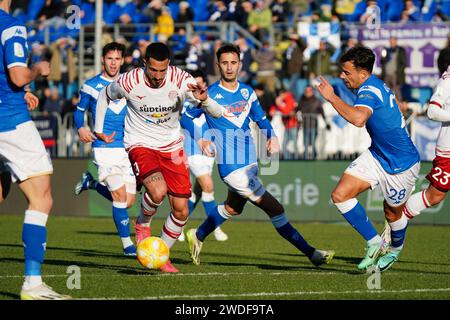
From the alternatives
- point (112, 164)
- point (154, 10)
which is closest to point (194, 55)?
point (154, 10)

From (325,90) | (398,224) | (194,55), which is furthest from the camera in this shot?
(194,55)

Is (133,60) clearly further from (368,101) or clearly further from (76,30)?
(368,101)

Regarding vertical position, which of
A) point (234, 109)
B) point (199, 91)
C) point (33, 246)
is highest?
point (199, 91)

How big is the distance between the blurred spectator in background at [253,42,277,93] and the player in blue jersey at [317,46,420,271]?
14416mm

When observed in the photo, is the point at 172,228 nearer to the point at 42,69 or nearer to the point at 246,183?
the point at 246,183

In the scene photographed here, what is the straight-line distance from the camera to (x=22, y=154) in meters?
8.70

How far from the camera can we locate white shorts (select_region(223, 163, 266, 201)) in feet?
40.5

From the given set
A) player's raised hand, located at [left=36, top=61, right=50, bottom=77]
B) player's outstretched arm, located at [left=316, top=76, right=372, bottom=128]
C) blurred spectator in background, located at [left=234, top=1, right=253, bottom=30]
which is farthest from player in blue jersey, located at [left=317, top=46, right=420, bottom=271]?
blurred spectator in background, located at [left=234, top=1, right=253, bottom=30]

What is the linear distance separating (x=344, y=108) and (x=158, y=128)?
8.39 feet

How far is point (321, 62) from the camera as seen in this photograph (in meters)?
25.5

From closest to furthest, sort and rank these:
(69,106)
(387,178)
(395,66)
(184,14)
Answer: (387,178) → (395,66) → (69,106) → (184,14)

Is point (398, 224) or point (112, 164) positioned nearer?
point (398, 224)

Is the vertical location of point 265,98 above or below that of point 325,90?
below

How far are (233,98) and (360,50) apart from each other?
2.17m
